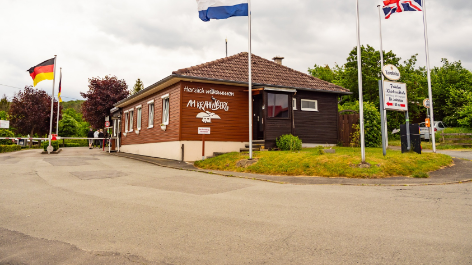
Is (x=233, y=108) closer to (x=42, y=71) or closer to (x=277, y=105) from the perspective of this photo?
(x=277, y=105)

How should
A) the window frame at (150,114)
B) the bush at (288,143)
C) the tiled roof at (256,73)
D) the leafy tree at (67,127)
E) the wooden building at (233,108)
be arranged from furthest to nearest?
the leafy tree at (67,127) < the window frame at (150,114) < the tiled roof at (256,73) < the wooden building at (233,108) < the bush at (288,143)

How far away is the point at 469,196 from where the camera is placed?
24.8 feet

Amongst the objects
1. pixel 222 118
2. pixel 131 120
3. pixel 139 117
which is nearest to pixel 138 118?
pixel 139 117

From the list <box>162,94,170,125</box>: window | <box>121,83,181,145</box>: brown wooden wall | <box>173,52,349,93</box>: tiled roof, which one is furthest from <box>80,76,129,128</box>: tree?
<box>173,52,349,93</box>: tiled roof

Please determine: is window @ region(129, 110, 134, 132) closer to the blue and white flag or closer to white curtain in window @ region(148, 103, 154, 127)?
A: white curtain in window @ region(148, 103, 154, 127)

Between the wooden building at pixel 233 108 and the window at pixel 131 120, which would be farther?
the window at pixel 131 120

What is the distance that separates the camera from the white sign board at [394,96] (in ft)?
42.0

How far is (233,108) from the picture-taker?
1825cm

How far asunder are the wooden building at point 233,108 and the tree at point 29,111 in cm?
3131

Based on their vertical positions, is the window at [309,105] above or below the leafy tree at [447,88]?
below

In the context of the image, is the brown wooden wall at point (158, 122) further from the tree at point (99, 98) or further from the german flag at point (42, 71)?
the tree at point (99, 98)

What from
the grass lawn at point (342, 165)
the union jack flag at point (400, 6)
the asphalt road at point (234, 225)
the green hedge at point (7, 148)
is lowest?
the asphalt road at point (234, 225)

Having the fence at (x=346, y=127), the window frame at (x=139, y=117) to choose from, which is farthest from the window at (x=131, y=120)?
the fence at (x=346, y=127)

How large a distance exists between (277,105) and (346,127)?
18.2 feet
